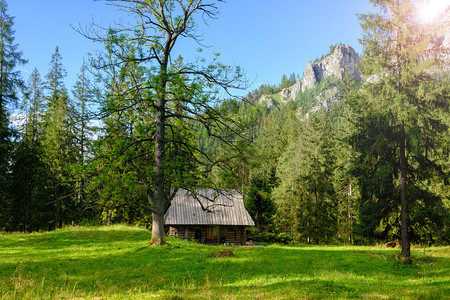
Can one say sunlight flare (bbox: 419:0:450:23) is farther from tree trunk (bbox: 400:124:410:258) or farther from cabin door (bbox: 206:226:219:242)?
cabin door (bbox: 206:226:219:242)

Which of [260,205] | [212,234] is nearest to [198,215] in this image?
[212,234]

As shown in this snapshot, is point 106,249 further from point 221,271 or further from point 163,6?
point 163,6

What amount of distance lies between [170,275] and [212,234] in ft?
65.4

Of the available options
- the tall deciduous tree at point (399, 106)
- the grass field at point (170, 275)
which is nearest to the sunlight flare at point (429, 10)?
the tall deciduous tree at point (399, 106)

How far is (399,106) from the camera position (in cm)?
1686

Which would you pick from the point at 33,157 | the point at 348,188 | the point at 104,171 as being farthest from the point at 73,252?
the point at 348,188

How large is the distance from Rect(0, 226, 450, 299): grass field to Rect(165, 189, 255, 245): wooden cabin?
9.67 m

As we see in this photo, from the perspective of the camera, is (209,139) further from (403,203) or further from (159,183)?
(403,203)

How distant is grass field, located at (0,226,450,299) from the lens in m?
7.15

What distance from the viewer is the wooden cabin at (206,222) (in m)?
28.3

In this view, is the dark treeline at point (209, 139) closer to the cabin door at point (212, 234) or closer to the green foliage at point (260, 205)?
the cabin door at point (212, 234)

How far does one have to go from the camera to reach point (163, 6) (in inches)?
629

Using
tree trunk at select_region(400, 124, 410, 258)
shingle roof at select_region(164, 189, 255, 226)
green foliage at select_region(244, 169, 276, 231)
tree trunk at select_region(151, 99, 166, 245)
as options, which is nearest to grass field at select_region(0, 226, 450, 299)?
tree trunk at select_region(151, 99, 166, 245)

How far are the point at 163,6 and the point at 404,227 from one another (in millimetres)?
19323
